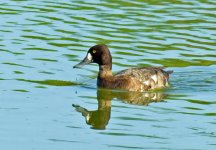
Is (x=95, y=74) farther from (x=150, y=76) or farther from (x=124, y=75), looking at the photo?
(x=150, y=76)

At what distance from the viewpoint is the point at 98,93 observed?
18109 mm

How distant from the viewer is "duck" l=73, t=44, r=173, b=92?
60.8 feet

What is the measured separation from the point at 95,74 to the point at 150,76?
4.44 feet

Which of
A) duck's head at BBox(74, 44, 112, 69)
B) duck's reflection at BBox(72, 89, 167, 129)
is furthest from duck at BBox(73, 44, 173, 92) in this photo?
duck's reflection at BBox(72, 89, 167, 129)

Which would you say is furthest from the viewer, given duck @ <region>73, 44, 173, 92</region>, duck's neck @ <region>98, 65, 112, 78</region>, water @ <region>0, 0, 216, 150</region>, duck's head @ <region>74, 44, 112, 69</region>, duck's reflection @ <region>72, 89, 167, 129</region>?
duck's head @ <region>74, 44, 112, 69</region>

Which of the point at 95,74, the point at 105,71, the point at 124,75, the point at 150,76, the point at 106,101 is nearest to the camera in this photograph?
the point at 106,101

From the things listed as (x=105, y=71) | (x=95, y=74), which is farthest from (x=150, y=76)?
(x=95, y=74)

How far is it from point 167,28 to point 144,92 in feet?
14.0

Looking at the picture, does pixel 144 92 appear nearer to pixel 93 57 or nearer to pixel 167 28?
pixel 93 57

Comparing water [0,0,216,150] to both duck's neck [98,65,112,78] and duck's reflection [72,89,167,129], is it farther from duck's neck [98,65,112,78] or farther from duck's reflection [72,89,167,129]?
duck's neck [98,65,112,78]

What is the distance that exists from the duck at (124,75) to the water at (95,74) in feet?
0.82

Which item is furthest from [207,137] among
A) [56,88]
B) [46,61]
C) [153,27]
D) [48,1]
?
[48,1]

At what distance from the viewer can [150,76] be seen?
61.5 ft

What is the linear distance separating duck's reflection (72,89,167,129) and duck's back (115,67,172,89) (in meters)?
0.41
